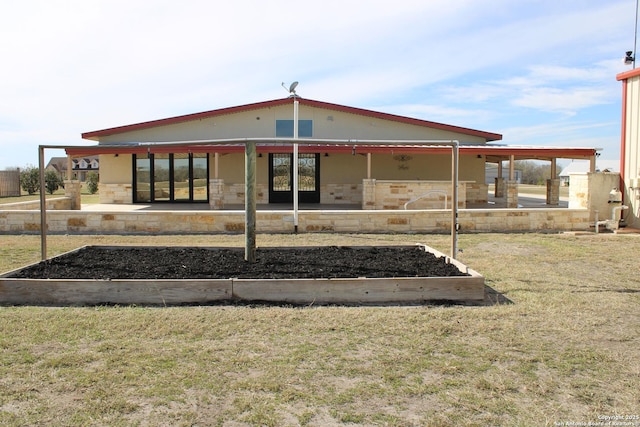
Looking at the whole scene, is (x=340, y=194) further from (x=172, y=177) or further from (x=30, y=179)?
(x=30, y=179)

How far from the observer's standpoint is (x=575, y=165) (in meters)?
53.9

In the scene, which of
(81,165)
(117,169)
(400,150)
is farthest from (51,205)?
(81,165)

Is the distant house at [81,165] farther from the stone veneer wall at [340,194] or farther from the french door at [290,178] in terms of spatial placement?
the stone veneer wall at [340,194]

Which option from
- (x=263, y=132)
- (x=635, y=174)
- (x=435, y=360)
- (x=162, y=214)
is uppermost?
(x=263, y=132)

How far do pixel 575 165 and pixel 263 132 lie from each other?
44819 millimetres

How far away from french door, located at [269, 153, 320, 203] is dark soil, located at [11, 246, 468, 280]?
12777 millimetres

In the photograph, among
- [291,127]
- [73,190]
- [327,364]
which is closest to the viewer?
[327,364]

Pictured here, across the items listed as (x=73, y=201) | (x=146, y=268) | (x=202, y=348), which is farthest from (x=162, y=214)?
(x=202, y=348)

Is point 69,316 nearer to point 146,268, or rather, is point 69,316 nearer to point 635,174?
point 146,268

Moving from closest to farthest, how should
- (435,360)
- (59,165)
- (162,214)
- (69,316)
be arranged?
(435,360), (69,316), (162,214), (59,165)

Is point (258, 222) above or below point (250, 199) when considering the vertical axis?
below

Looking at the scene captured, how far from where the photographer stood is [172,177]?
20.1 m

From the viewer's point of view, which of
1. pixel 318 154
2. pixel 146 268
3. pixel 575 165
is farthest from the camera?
pixel 575 165

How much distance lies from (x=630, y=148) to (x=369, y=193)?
7639 millimetres
